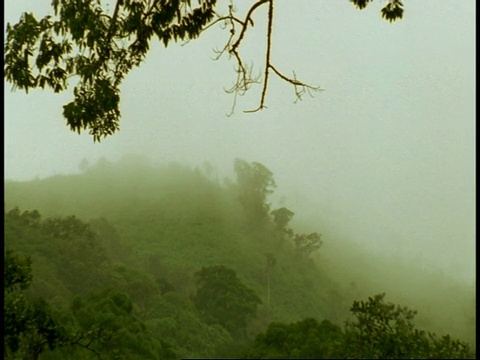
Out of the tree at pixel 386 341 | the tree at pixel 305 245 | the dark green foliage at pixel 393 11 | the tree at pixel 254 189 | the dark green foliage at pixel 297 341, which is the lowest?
the dark green foliage at pixel 297 341

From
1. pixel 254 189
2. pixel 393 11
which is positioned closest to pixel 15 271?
pixel 393 11

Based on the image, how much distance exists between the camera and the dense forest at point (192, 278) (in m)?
10.2

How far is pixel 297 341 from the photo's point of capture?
16.7 meters

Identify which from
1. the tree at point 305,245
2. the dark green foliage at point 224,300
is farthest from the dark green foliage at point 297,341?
the tree at point 305,245

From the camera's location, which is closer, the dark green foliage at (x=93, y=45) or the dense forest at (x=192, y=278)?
the dark green foliage at (x=93, y=45)

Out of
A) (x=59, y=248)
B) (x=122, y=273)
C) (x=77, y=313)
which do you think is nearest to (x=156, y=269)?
(x=122, y=273)

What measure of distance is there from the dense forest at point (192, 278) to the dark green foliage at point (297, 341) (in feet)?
0.16

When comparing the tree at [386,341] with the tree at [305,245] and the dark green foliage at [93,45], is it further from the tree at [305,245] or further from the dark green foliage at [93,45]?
the tree at [305,245]

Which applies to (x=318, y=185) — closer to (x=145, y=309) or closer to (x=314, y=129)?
(x=314, y=129)

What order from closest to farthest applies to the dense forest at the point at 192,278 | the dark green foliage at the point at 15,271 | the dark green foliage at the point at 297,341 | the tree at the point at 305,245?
the dark green foliage at the point at 15,271 → the dense forest at the point at 192,278 → the dark green foliage at the point at 297,341 → the tree at the point at 305,245

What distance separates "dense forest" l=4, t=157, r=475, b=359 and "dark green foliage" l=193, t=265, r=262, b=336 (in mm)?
87

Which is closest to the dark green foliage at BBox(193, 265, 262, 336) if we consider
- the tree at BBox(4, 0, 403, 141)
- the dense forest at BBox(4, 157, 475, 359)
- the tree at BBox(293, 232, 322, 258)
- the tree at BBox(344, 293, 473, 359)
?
the dense forest at BBox(4, 157, 475, 359)

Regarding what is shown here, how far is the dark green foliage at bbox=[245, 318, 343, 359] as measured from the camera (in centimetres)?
1589

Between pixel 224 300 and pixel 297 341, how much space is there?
57.3 ft
